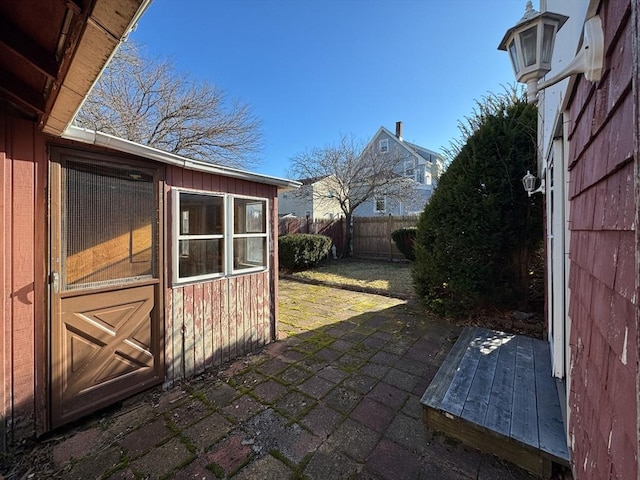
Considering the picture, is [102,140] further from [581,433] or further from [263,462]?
[581,433]

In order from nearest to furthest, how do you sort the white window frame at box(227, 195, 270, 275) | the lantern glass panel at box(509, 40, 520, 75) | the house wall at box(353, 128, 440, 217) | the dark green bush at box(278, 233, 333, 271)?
the lantern glass panel at box(509, 40, 520, 75) → the white window frame at box(227, 195, 270, 275) → the dark green bush at box(278, 233, 333, 271) → the house wall at box(353, 128, 440, 217)

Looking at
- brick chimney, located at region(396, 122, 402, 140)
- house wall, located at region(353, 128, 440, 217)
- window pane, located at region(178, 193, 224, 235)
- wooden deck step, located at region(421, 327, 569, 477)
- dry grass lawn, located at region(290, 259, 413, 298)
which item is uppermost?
brick chimney, located at region(396, 122, 402, 140)

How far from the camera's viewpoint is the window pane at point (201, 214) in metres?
2.90

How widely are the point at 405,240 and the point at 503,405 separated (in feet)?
26.7

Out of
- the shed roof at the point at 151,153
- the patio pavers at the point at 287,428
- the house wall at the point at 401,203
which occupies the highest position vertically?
the house wall at the point at 401,203

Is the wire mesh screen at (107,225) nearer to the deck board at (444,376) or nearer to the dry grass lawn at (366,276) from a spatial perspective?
the deck board at (444,376)

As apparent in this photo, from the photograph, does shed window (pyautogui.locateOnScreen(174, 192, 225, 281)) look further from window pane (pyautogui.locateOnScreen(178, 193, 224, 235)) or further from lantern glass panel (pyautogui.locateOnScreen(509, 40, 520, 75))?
lantern glass panel (pyautogui.locateOnScreen(509, 40, 520, 75))

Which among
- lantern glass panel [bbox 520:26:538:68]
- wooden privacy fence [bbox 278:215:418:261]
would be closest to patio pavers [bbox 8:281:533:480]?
lantern glass panel [bbox 520:26:538:68]

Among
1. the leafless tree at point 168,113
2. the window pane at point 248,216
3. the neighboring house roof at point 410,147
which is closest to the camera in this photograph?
the window pane at point 248,216

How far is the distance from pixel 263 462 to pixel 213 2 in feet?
22.9

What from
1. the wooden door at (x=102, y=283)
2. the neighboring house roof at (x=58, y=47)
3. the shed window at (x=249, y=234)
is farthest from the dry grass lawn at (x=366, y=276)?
the neighboring house roof at (x=58, y=47)

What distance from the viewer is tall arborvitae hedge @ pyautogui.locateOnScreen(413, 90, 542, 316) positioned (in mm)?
4344

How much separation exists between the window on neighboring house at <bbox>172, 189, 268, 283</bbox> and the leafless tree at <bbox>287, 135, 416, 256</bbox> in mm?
8205

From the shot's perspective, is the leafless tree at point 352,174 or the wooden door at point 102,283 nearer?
the wooden door at point 102,283
